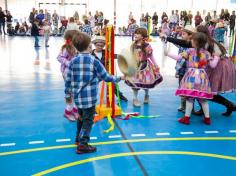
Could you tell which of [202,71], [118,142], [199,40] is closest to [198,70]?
[202,71]

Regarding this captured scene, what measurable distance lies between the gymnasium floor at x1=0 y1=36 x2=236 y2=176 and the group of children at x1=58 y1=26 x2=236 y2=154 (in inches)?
8.4

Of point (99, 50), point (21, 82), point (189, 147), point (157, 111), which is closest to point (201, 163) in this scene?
point (189, 147)

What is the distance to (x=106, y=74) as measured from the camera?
11.0ft

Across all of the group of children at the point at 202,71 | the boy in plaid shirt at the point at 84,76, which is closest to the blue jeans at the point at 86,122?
the boy in plaid shirt at the point at 84,76

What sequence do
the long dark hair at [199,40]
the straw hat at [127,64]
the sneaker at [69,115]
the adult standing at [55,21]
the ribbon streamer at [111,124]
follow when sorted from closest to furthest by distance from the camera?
the straw hat at [127,64], the ribbon streamer at [111,124], the long dark hair at [199,40], the sneaker at [69,115], the adult standing at [55,21]

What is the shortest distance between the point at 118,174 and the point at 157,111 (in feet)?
7.19

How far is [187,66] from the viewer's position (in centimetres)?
458

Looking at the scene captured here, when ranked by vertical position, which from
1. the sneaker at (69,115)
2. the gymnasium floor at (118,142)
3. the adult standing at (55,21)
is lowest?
the gymnasium floor at (118,142)

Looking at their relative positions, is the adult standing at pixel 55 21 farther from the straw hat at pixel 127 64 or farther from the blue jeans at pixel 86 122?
the blue jeans at pixel 86 122

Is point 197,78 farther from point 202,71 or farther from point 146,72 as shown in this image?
point 146,72

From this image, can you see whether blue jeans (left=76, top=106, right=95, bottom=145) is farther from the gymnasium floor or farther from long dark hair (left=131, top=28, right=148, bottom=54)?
long dark hair (left=131, top=28, right=148, bottom=54)

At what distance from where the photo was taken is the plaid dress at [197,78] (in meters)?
4.34

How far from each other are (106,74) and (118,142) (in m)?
0.94

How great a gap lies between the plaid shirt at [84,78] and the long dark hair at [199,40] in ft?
5.13
